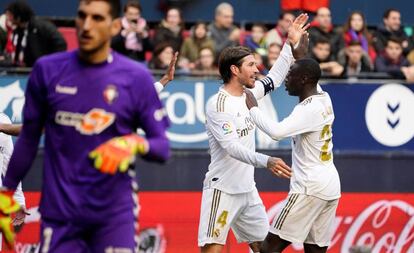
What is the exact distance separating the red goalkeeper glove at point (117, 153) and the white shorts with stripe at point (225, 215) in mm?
3825

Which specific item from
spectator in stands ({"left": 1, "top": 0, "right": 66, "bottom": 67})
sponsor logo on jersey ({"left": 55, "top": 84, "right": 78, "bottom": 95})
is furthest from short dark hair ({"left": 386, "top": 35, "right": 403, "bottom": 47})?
sponsor logo on jersey ({"left": 55, "top": 84, "right": 78, "bottom": 95})

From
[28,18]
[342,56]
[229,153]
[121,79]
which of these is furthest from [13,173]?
[342,56]

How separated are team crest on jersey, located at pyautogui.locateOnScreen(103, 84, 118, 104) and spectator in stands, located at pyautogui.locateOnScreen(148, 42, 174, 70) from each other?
303 inches

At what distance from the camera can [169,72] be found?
1008 cm

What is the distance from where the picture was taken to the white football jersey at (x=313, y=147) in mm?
9781

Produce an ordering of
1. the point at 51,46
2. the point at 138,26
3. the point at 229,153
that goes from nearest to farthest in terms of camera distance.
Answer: the point at 229,153 < the point at 51,46 < the point at 138,26

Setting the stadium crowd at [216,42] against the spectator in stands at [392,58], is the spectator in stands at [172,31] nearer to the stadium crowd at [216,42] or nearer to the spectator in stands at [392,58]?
the stadium crowd at [216,42]

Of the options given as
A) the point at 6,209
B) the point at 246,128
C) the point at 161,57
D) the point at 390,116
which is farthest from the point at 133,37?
the point at 6,209

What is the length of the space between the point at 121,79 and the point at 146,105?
0.21 m

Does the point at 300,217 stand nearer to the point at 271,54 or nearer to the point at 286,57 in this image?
the point at 286,57

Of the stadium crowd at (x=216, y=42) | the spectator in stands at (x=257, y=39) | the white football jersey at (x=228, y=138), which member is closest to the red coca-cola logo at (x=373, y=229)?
the stadium crowd at (x=216, y=42)

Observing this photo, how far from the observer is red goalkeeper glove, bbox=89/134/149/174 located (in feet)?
20.6

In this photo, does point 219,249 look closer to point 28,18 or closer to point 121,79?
point 121,79

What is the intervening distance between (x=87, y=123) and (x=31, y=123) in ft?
1.32
